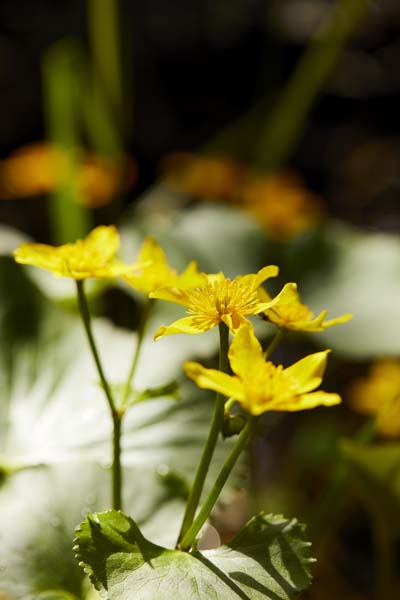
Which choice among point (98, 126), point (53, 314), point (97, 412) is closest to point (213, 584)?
point (97, 412)

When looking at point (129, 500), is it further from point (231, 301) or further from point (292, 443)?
point (292, 443)

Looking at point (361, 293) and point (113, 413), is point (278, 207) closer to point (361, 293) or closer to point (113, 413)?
point (361, 293)

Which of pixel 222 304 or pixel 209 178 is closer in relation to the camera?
pixel 222 304

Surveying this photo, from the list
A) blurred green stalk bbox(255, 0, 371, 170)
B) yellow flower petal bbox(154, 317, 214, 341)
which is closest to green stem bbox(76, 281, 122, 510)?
yellow flower petal bbox(154, 317, 214, 341)

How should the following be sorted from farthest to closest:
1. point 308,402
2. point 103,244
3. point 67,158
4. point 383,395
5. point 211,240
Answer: point 67,158, point 211,240, point 383,395, point 103,244, point 308,402

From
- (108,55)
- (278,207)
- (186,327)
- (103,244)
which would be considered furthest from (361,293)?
(108,55)

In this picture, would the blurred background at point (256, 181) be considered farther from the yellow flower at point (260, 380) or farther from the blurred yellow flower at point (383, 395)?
the yellow flower at point (260, 380)

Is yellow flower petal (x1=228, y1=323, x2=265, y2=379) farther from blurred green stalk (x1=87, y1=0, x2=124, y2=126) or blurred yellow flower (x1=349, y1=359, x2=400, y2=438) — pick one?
blurred green stalk (x1=87, y1=0, x2=124, y2=126)
